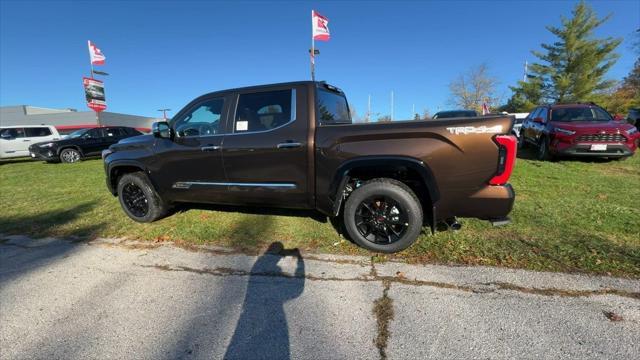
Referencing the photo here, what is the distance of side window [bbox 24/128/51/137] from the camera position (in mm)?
14930

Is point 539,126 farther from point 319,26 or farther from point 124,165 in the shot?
point 124,165

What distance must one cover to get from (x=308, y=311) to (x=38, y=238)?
4.37m

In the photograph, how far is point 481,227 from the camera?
3.94m

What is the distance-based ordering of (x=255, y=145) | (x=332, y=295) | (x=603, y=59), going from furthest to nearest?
(x=603, y=59) < (x=255, y=145) < (x=332, y=295)

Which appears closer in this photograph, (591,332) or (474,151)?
(591,332)

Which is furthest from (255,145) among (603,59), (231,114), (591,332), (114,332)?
(603,59)

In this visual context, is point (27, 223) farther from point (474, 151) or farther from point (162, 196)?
point (474, 151)

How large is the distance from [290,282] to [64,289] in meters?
2.18

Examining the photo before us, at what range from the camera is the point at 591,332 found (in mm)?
2146

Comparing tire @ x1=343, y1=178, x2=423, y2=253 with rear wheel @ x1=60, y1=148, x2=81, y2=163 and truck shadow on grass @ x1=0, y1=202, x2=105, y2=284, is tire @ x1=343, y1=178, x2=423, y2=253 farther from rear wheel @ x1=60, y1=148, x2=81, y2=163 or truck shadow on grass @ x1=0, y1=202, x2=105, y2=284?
rear wheel @ x1=60, y1=148, x2=81, y2=163

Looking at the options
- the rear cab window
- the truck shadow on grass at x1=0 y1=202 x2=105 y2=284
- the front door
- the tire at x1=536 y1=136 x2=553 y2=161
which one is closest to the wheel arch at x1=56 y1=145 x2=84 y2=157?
the truck shadow on grass at x1=0 y1=202 x2=105 y2=284

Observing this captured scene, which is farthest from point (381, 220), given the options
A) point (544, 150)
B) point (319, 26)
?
point (319, 26)

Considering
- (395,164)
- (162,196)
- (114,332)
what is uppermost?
(395,164)

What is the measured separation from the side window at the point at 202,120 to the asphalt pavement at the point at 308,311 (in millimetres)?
1741
